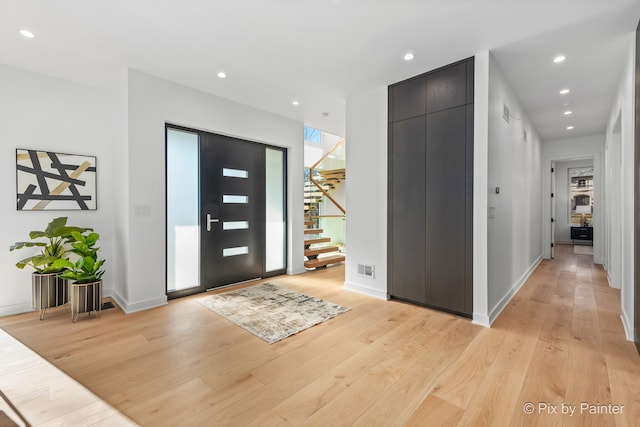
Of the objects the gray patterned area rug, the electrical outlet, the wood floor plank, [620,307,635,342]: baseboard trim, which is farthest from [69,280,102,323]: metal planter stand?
[620,307,635,342]: baseboard trim

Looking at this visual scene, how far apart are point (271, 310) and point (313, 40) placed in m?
2.92

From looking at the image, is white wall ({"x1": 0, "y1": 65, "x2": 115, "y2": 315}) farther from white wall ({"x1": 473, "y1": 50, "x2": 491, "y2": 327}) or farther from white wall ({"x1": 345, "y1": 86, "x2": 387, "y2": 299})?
white wall ({"x1": 473, "y1": 50, "x2": 491, "y2": 327})

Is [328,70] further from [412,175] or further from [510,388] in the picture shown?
[510,388]

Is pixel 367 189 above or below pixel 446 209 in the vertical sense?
above

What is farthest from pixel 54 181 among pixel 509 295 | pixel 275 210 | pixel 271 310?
pixel 509 295

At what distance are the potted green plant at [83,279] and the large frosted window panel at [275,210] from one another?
2368 millimetres

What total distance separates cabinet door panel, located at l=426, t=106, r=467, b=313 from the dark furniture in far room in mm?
8703

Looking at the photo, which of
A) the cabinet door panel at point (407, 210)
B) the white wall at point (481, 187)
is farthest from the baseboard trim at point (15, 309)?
the white wall at point (481, 187)

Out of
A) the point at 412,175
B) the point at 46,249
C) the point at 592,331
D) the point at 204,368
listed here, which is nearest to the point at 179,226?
the point at 46,249

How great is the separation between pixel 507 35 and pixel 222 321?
3970mm

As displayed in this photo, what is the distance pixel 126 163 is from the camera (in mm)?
3422

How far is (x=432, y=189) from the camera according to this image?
3369mm

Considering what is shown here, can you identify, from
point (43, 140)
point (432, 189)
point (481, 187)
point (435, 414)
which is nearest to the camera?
point (435, 414)

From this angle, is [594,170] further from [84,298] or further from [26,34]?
[26,34]
